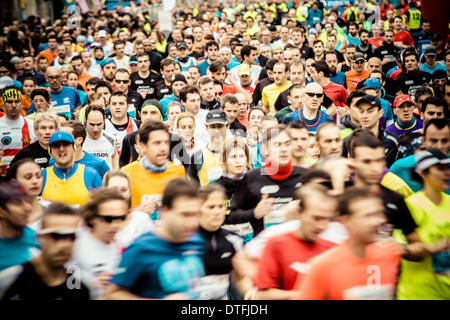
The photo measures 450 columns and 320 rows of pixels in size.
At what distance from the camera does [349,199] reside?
3229 millimetres

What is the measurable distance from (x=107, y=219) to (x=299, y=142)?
2.46 meters

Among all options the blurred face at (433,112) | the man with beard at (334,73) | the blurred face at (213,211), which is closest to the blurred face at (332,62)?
the man with beard at (334,73)

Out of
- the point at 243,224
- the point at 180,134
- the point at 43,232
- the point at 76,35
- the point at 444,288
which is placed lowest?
the point at 444,288

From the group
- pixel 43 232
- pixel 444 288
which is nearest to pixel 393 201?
pixel 444 288

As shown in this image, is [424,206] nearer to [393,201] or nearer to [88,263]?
[393,201]

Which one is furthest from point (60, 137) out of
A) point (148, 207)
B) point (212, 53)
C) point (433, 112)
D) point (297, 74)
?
point (212, 53)

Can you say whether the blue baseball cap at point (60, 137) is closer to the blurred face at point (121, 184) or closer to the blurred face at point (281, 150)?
the blurred face at point (121, 184)

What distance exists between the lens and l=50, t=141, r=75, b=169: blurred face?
17.2 feet

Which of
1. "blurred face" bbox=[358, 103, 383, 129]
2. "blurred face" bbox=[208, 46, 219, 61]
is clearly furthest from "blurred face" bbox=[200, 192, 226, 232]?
"blurred face" bbox=[208, 46, 219, 61]

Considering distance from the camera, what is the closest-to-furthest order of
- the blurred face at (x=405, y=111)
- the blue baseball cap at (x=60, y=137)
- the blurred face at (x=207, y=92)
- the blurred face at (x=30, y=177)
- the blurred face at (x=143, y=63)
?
the blurred face at (x=30, y=177) < the blue baseball cap at (x=60, y=137) < the blurred face at (x=405, y=111) < the blurred face at (x=207, y=92) < the blurred face at (x=143, y=63)

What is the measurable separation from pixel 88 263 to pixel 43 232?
445 millimetres

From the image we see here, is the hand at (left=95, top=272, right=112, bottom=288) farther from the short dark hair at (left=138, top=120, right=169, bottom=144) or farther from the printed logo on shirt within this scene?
the printed logo on shirt

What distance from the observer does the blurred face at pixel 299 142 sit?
17.0 ft

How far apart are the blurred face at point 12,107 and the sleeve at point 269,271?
545cm
